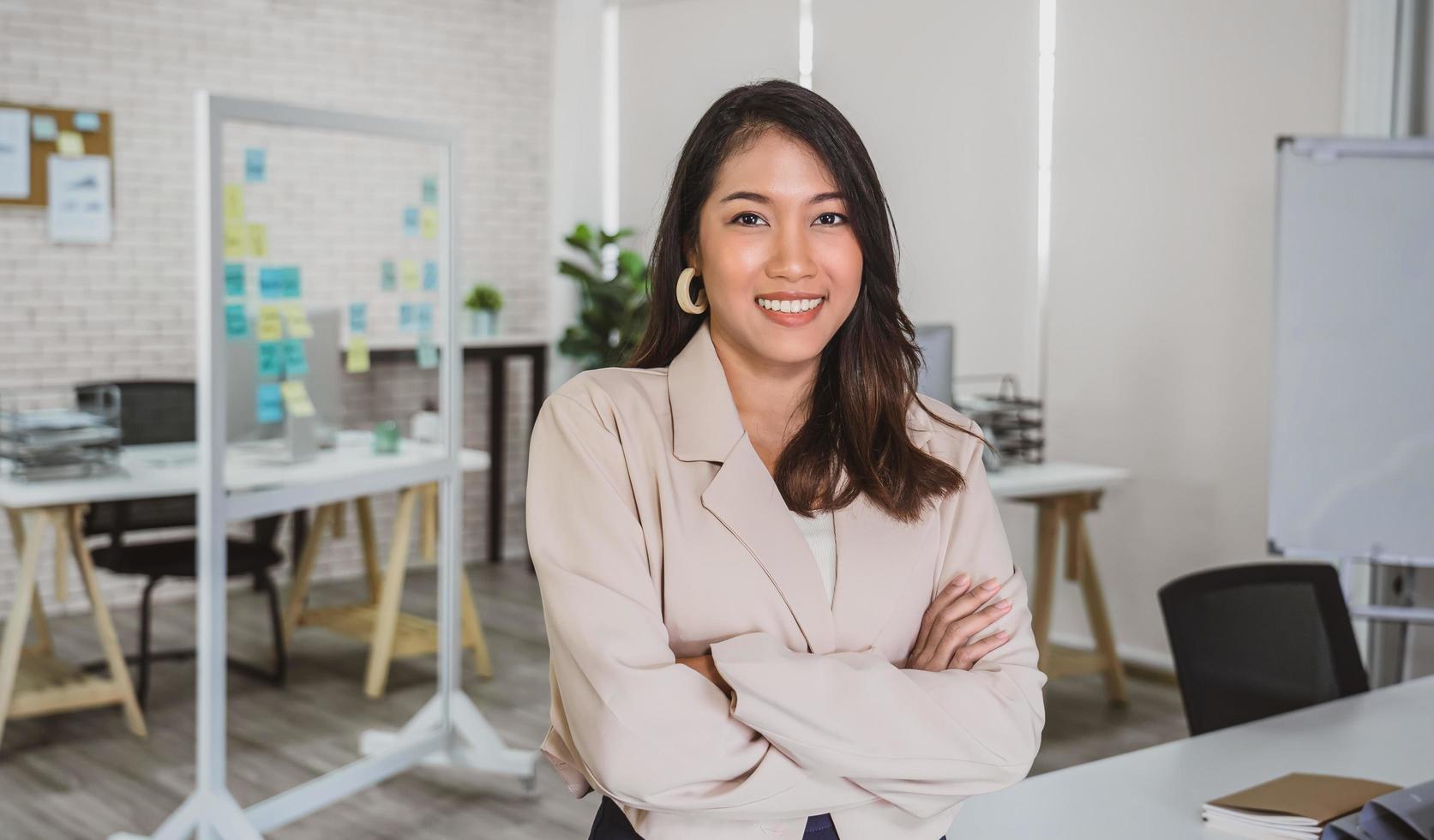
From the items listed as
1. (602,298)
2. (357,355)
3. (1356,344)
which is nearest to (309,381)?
(357,355)

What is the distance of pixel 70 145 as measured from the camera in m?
5.84

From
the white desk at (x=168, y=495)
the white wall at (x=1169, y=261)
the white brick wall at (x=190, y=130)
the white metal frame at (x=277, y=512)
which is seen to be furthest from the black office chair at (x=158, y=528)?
the white wall at (x=1169, y=261)

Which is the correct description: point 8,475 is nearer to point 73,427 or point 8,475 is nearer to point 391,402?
point 73,427

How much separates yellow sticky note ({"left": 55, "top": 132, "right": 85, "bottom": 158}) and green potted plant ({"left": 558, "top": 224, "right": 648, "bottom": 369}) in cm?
235

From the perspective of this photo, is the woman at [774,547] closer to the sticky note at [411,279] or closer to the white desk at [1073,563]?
the sticky note at [411,279]

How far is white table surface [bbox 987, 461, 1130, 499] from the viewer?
4.62 meters

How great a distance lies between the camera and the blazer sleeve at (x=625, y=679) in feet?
4.37

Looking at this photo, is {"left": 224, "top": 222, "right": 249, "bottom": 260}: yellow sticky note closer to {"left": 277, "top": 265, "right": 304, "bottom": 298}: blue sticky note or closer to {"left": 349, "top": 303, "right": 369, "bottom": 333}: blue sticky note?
{"left": 277, "top": 265, "right": 304, "bottom": 298}: blue sticky note

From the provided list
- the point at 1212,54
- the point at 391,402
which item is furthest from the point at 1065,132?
the point at 391,402

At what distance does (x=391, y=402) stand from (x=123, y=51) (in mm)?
3088

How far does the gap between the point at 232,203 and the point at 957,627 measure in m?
2.22

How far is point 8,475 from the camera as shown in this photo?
171 inches

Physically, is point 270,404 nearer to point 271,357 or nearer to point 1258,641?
point 271,357

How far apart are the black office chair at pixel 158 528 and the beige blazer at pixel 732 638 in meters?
3.66
